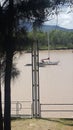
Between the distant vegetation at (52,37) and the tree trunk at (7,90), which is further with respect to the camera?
the distant vegetation at (52,37)

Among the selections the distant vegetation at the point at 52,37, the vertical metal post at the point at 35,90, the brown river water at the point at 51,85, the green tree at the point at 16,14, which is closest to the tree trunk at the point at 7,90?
the green tree at the point at 16,14

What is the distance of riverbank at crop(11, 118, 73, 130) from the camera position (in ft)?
40.4

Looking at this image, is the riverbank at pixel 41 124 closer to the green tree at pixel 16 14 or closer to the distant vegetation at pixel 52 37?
the distant vegetation at pixel 52 37

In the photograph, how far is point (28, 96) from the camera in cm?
2397

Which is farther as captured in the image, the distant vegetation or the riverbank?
the riverbank

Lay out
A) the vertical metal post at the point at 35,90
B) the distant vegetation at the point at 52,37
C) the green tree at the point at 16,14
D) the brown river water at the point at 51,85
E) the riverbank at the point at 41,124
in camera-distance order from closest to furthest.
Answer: the green tree at the point at 16,14
the distant vegetation at the point at 52,37
the riverbank at the point at 41,124
the vertical metal post at the point at 35,90
the brown river water at the point at 51,85

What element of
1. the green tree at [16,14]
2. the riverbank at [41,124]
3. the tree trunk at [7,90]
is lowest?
the riverbank at [41,124]

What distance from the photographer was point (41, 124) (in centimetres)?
1302

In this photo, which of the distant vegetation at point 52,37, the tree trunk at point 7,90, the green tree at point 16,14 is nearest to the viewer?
the green tree at point 16,14

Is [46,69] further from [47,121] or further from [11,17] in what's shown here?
[11,17]

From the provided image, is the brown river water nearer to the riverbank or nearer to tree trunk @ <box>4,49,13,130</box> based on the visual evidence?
the riverbank

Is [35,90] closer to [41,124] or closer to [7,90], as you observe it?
[41,124]

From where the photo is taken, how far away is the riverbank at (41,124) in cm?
1231

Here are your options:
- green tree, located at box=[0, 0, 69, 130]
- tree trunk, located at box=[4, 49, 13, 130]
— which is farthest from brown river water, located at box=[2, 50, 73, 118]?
green tree, located at box=[0, 0, 69, 130]
